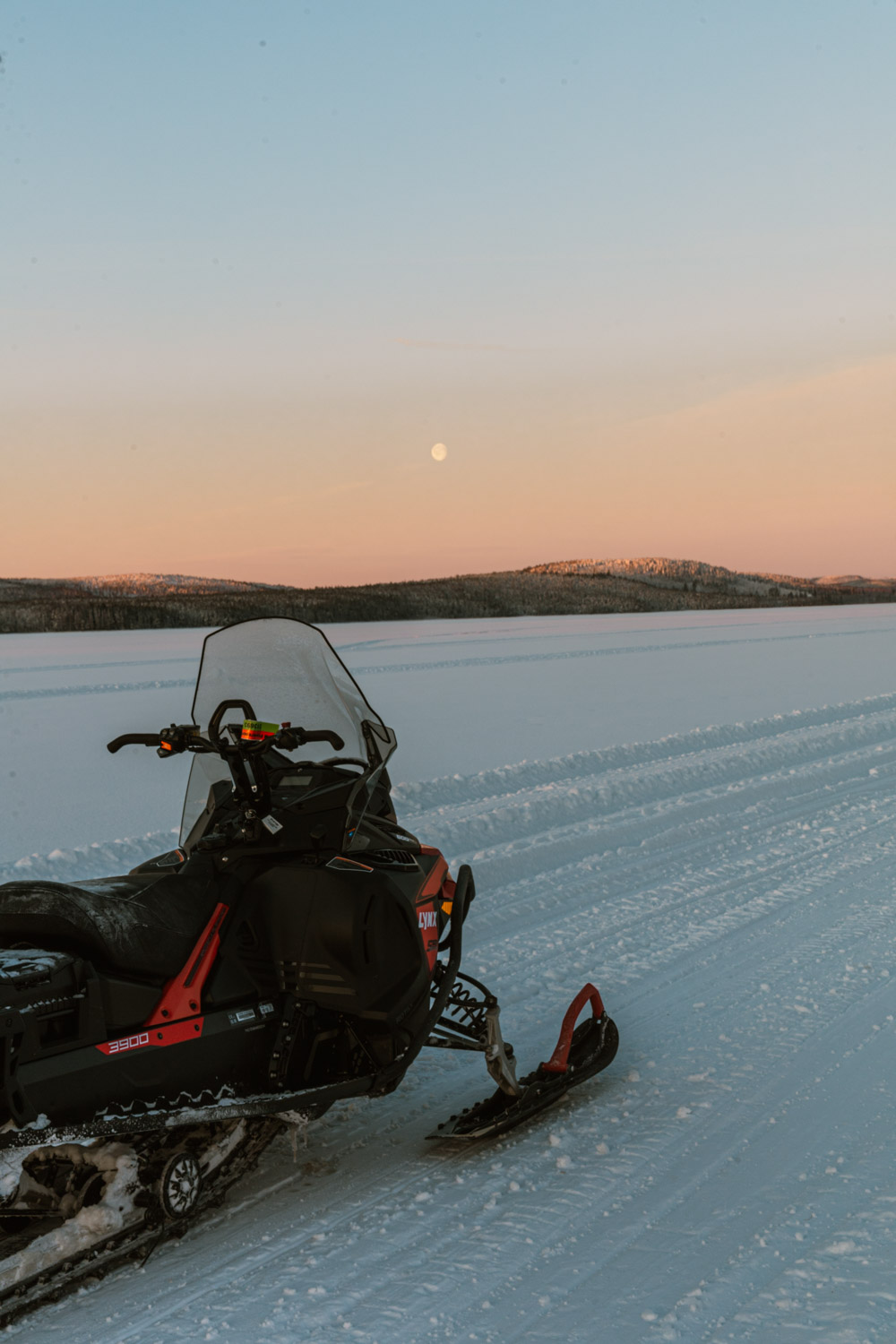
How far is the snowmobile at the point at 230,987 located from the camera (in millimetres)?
2549

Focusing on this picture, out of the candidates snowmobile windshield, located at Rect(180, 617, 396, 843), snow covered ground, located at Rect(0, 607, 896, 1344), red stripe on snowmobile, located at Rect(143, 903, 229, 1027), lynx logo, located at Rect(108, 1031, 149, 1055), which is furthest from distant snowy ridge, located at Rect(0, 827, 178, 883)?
lynx logo, located at Rect(108, 1031, 149, 1055)

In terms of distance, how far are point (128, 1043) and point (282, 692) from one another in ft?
4.26

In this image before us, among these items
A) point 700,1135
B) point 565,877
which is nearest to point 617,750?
point 565,877

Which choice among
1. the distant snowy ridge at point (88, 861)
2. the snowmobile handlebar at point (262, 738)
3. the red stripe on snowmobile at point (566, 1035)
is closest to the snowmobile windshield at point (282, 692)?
the snowmobile handlebar at point (262, 738)

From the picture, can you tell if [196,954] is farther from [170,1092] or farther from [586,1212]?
[586,1212]

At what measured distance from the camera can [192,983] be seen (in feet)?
9.35

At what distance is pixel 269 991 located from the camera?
3107mm

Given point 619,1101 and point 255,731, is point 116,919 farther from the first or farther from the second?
point 619,1101

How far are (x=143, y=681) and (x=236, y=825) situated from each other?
14933 mm

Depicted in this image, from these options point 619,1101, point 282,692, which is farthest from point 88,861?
point 619,1101

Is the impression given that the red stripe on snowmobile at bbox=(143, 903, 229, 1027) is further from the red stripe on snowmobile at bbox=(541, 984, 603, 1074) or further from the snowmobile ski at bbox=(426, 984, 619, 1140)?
the red stripe on snowmobile at bbox=(541, 984, 603, 1074)

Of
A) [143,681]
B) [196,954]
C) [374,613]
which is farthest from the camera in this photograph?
[374,613]

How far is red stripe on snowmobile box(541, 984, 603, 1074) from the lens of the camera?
3.68 meters

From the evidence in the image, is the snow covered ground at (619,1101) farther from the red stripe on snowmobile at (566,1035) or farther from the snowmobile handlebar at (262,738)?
the snowmobile handlebar at (262,738)
